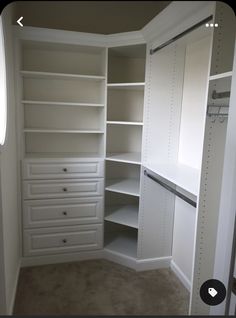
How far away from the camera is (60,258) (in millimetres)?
2488

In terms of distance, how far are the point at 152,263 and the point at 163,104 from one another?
4.77 feet

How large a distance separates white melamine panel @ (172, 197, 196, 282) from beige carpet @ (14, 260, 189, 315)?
0.49ft

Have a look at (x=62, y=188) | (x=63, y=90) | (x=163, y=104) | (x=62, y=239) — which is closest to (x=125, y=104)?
(x=163, y=104)

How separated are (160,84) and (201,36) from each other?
474 mm

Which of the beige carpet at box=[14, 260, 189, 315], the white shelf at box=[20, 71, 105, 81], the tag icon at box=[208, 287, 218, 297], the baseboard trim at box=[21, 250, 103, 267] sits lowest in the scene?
the beige carpet at box=[14, 260, 189, 315]

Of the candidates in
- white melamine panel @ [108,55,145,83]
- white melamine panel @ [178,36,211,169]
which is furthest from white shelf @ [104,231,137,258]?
white melamine panel @ [108,55,145,83]

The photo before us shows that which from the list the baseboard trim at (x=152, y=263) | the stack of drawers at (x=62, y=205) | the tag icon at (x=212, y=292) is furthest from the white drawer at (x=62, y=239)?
the tag icon at (x=212, y=292)

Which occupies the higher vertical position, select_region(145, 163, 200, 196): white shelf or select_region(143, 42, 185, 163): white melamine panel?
select_region(143, 42, 185, 163): white melamine panel

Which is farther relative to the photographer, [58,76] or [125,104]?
[125,104]

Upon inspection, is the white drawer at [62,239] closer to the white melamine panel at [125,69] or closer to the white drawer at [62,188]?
the white drawer at [62,188]

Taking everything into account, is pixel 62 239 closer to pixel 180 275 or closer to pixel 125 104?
pixel 180 275

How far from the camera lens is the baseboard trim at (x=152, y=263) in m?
2.41

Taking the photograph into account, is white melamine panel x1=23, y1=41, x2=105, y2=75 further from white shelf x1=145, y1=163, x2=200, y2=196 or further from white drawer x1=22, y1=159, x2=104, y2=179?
white shelf x1=145, y1=163, x2=200, y2=196

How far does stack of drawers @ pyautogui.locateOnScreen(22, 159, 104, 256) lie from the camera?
2.32 meters
